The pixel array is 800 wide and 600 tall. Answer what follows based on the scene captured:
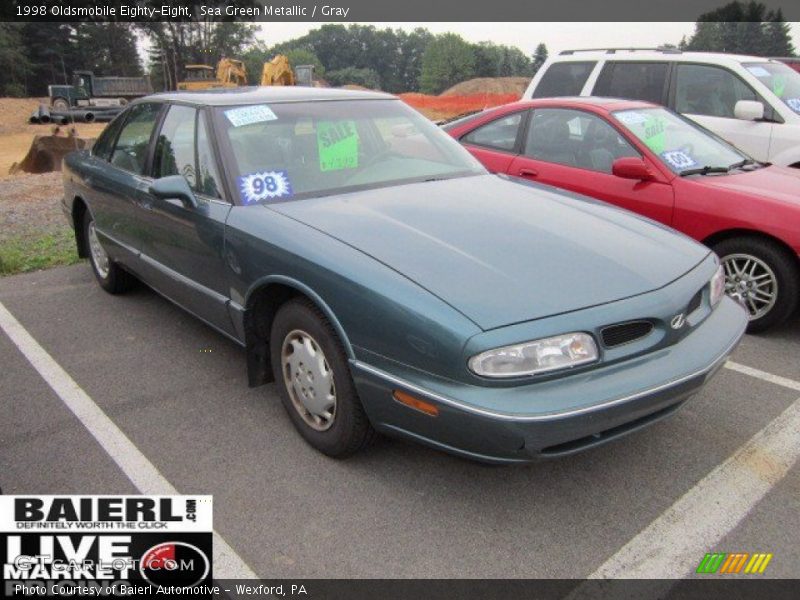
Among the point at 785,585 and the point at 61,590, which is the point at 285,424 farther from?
the point at 785,585

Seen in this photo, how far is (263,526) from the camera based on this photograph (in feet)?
8.36

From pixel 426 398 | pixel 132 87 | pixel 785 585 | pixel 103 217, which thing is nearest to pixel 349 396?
pixel 426 398

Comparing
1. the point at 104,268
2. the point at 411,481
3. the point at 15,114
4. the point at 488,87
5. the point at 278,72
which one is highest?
the point at 488,87

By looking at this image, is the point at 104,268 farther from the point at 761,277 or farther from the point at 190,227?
the point at 761,277

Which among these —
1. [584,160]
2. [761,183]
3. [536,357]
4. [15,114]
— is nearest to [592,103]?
[584,160]

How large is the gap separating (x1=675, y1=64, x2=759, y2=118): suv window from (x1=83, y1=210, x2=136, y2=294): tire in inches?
213

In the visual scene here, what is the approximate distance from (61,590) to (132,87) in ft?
126

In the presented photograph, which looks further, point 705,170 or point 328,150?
point 705,170

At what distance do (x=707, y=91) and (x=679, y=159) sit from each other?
234 centimetres

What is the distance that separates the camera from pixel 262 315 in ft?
10.5

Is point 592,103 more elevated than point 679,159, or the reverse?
point 592,103

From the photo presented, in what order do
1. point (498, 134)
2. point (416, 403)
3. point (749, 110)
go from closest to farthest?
point (416, 403) → point (498, 134) → point (749, 110)

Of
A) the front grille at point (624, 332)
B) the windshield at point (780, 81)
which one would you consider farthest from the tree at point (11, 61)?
the front grille at point (624, 332)

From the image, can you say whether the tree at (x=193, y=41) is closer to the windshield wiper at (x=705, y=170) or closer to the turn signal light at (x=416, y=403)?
the windshield wiper at (x=705, y=170)
